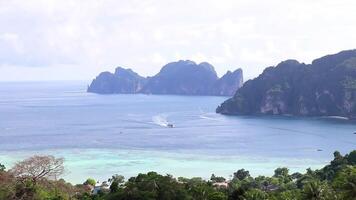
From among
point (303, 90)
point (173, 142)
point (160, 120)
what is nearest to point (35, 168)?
point (173, 142)

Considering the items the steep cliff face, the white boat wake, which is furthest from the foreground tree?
the steep cliff face

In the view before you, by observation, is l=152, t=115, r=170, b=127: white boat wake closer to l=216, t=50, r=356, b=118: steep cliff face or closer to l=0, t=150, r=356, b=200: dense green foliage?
l=216, t=50, r=356, b=118: steep cliff face

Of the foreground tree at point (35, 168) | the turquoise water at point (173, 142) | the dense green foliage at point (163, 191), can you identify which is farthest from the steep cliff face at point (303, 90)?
the foreground tree at point (35, 168)

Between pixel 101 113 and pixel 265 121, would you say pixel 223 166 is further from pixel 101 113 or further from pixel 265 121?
pixel 101 113

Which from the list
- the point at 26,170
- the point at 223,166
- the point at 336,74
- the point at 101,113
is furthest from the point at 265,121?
the point at 26,170

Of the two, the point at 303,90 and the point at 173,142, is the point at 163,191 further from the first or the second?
the point at 303,90

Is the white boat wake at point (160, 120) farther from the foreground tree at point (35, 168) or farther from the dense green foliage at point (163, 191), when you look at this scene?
the foreground tree at point (35, 168)
